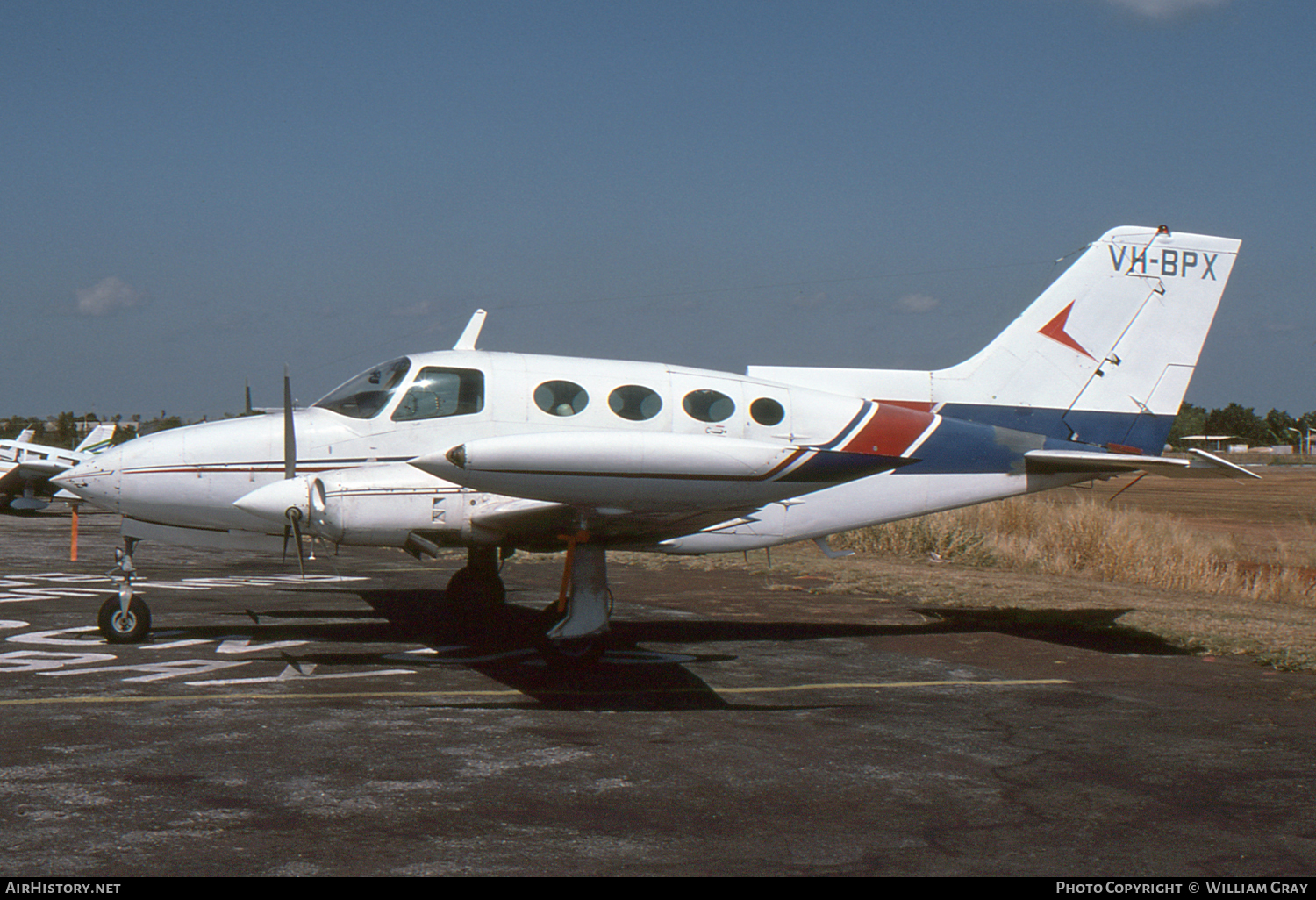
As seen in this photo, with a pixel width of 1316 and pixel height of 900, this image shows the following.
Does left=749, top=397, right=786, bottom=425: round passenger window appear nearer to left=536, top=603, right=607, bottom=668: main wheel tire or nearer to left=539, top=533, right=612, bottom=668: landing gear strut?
left=539, top=533, right=612, bottom=668: landing gear strut

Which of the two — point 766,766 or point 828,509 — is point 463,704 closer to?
point 766,766

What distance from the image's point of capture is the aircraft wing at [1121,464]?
11086 mm

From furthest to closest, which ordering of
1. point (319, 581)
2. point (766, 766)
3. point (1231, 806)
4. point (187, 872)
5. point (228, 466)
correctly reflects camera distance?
point (319, 581) < point (228, 466) < point (766, 766) < point (1231, 806) < point (187, 872)

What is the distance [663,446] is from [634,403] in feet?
8.94

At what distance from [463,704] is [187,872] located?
3.58m

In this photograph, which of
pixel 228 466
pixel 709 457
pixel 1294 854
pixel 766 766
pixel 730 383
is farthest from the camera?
pixel 730 383

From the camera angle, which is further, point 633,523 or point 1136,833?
point 633,523

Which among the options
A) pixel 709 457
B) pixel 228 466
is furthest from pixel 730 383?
pixel 228 466

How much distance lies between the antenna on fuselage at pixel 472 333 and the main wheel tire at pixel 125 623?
3947mm

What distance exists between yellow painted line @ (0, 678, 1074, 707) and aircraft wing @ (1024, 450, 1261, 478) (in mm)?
2911

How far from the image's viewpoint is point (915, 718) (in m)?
7.75

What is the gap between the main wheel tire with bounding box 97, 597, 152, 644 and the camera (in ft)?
32.5

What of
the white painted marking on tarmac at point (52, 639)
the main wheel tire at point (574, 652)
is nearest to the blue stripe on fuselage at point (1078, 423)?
the main wheel tire at point (574, 652)

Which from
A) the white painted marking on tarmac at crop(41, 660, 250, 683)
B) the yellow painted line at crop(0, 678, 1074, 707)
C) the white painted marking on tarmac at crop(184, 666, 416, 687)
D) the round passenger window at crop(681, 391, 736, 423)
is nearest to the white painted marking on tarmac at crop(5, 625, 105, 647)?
the white painted marking on tarmac at crop(41, 660, 250, 683)
